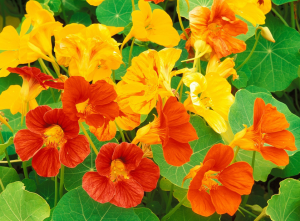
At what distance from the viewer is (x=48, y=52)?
2.92ft

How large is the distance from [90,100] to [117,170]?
18 centimetres

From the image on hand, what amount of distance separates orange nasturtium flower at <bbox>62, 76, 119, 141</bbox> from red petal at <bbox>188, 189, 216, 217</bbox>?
24 cm

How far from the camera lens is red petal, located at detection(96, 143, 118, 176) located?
0.66m

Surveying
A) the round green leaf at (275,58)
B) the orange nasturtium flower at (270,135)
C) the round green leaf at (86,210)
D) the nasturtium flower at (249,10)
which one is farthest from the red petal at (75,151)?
the round green leaf at (275,58)

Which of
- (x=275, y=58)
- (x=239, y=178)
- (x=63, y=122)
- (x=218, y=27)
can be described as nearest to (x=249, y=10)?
(x=218, y=27)

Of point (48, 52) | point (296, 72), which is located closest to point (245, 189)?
point (48, 52)

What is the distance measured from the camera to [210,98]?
82 centimetres

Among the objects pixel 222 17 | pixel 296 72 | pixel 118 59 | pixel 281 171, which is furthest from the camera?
pixel 296 72

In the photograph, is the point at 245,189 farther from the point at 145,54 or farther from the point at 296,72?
the point at 296,72

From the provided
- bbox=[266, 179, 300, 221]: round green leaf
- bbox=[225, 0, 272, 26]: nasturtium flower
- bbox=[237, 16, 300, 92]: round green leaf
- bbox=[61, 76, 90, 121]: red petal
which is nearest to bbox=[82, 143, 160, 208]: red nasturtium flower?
bbox=[61, 76, 90, 121]: red petal

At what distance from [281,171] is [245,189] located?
0.52m

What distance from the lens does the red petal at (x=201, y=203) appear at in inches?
25.9

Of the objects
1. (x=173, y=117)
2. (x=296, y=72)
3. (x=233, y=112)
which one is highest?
(x=173, y=117)

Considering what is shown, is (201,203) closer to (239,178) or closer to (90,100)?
(239,178)
